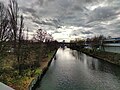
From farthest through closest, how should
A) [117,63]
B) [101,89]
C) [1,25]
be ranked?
[117,63], [101,89], [1,25]

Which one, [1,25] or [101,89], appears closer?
[1,25]

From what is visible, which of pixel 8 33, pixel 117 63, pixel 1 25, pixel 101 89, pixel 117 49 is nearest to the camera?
pixel 1 25

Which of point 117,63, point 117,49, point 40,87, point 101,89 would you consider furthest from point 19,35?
point 117,49

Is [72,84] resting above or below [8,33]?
below

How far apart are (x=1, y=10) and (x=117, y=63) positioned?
31051mm

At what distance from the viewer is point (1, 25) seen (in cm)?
1322

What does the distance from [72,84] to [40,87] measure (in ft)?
13.0

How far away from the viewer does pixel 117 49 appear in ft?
172

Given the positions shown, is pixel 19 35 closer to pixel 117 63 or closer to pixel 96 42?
pixel 117 63

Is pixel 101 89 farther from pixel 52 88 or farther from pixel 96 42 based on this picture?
pixel 96 42

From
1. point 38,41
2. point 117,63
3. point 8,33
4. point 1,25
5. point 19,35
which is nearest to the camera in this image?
point 1,25

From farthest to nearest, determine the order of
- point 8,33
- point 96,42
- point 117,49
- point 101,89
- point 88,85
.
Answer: point 96,42, point 117,49, point 88,85, point 101,89, point 8,33

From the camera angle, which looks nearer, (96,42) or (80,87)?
(80,87)

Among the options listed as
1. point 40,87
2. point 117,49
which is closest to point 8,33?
point 40,87
